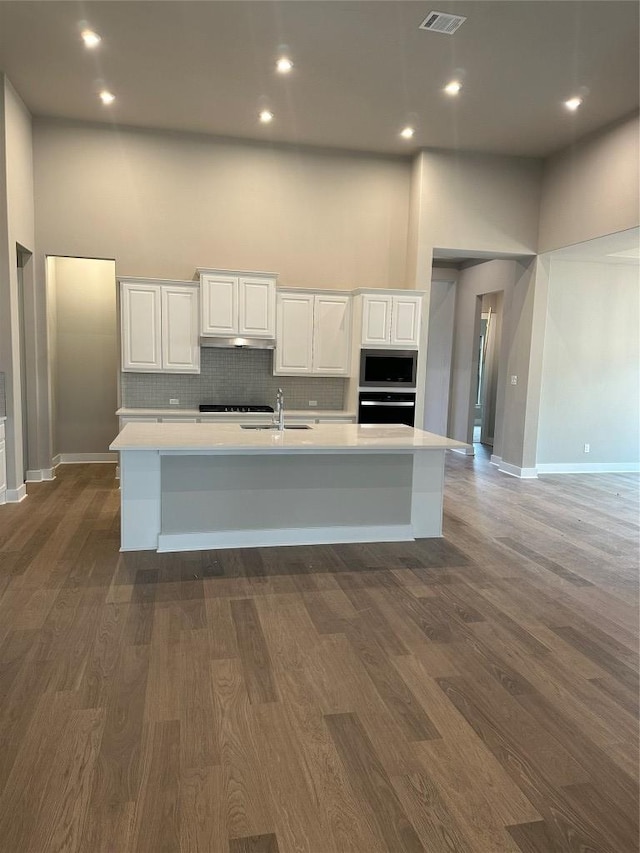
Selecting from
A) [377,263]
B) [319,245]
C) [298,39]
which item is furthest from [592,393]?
[298,39]

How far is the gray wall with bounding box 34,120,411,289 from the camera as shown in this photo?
245 inches

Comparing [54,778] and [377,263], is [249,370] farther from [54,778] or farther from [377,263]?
[54,778]

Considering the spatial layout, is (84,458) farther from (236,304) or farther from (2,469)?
(236,304)

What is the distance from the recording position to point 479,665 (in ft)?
8.89

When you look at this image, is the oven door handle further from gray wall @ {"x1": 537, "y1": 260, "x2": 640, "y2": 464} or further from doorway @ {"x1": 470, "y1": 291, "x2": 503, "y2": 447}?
→ doorway @ {"x1": 470, "y1": 291, "x2": 503, "y2": 447}

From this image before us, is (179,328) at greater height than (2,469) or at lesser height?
greater

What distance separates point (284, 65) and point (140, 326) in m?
2.87

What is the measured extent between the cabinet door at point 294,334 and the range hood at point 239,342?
0.12m

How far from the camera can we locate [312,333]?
6.53 m

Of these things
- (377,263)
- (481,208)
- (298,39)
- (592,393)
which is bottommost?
(592,393)

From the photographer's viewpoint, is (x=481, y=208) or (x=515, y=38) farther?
(x=481, y=208)

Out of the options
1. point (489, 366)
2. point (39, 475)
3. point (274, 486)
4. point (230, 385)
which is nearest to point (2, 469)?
point (39, 475)

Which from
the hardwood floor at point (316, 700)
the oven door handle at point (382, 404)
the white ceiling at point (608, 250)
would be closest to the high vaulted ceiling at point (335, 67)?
the white ceiling at point (608, 250)

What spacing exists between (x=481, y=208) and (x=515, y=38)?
2568 millimetres
